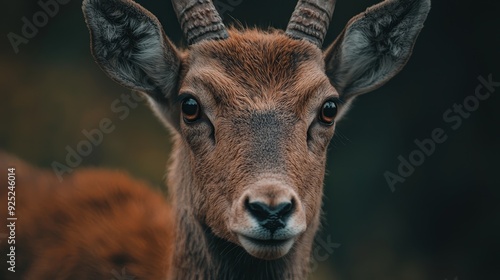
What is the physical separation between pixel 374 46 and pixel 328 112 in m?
1.18

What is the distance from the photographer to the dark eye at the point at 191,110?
19.8 feet

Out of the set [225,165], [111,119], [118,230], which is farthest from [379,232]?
[225,165]

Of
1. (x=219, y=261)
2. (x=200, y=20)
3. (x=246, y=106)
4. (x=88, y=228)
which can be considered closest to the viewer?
(x=246, y=106)

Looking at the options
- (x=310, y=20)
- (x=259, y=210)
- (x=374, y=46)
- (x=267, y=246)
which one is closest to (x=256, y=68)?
(x=310, y=20)

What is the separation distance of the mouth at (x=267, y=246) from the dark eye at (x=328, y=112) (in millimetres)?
1349

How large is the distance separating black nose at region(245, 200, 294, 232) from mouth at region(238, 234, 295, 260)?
18 cm

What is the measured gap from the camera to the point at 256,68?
6113 mm

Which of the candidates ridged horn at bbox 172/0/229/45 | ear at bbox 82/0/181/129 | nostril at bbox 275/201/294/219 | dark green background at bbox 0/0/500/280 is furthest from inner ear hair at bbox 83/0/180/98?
dark green background at bbox 0/0/500/280

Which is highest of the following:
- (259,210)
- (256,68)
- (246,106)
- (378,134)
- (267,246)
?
(256,68)

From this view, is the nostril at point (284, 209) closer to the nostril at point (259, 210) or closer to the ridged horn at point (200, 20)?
the nostril at point (259, 210)

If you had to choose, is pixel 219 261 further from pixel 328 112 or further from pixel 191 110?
pixel 328 112

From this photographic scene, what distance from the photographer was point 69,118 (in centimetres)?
1492

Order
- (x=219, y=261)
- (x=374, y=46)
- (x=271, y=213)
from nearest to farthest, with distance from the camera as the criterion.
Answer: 1. (x=271, y=213)
2. (x=219, y=261)
3. (x=374, y=46)

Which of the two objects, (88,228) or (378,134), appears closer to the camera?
(88,228)
